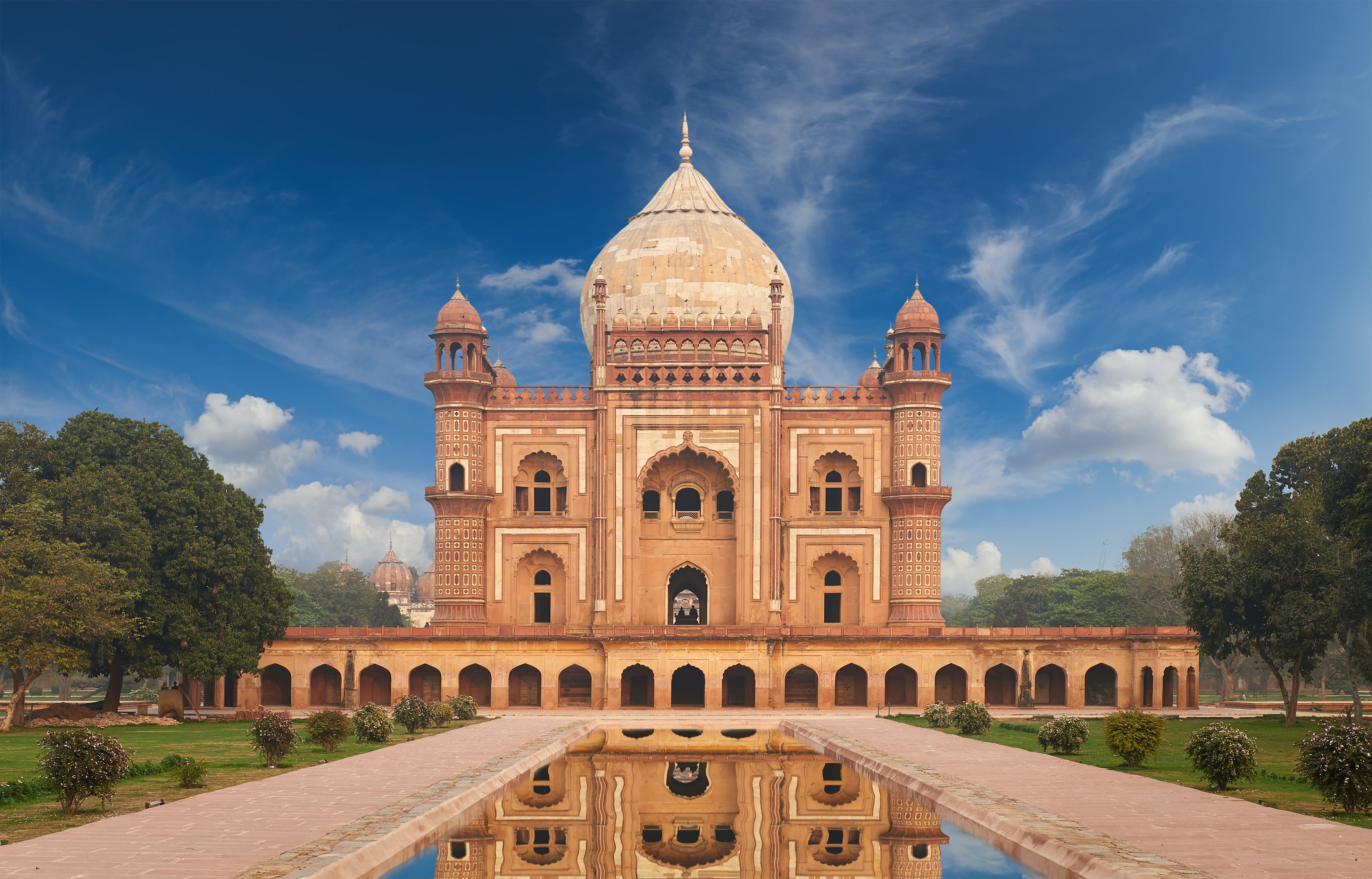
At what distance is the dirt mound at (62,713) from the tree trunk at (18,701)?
64 cm

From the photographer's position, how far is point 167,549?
3394 centimetres

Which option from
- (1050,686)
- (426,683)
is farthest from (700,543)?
(1050,686)

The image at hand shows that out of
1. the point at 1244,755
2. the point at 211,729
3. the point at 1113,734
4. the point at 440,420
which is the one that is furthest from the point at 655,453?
the point at 1244,755

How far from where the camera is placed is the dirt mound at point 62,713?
3067 centimetres

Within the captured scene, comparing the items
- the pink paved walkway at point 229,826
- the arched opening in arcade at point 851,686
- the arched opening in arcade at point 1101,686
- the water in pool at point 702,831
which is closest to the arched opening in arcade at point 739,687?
the arched opening in arcade at point 851,686

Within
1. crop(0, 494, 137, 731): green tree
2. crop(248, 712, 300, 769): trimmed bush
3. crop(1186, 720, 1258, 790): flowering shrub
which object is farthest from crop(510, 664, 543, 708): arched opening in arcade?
crop(1186, 720, 1258, 790): flowering shrub

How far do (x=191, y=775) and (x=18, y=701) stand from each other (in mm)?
15740

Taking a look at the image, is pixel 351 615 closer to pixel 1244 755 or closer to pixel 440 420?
pixel 440 420

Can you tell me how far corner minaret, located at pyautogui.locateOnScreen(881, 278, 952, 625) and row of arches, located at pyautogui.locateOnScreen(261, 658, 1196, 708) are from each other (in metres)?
2.51

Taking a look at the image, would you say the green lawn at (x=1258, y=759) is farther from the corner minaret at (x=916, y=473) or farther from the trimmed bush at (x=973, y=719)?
the corner minaret at (x=916, y=473)

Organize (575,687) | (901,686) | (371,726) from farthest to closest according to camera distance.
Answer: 1. (901,686)
2. (575,687)
3. (371,726)

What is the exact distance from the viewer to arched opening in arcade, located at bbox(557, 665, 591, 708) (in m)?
39.8

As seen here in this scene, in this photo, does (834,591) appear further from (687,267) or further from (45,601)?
(45,601)

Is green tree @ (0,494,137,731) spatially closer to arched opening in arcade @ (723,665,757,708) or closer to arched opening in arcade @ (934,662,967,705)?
arched opening in arcade @ (723,665,757,708)
